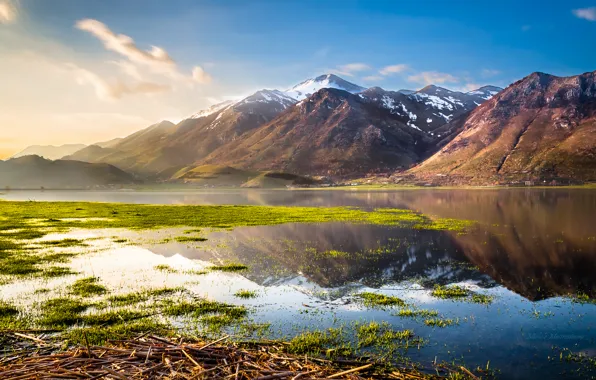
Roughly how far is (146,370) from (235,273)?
852 inches

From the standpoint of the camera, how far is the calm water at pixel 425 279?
16.9 metres

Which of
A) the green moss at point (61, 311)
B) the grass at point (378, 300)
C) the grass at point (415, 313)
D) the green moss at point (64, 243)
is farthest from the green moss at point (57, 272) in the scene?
the grass at point (415, 313)

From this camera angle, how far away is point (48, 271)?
29.2 m

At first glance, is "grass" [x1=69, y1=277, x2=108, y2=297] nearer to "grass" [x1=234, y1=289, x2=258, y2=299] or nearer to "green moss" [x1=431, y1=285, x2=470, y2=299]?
"grass" [x1=234, y1=289, x2=258, y2=299]

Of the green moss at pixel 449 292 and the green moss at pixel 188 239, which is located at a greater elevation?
the green moss at pixel 188 239

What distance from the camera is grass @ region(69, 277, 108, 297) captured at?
78.2 feet

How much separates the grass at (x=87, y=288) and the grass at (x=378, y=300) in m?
17.8

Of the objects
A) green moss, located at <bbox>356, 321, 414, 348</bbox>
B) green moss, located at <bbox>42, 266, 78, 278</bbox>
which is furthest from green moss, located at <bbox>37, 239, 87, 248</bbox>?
green moss, located at <bbox>356, 321, 414, 348</bbox>

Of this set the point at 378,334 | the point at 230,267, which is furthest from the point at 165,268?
the point at 378,334

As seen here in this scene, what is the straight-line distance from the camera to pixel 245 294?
24.5 m

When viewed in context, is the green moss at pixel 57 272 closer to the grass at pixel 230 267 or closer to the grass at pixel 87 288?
the grass at pixel 87 288

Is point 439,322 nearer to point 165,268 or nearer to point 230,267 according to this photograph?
point 230,267

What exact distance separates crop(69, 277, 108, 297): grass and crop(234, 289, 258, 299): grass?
9193mm

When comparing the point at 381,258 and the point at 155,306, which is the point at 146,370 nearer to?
the point at 155,306
